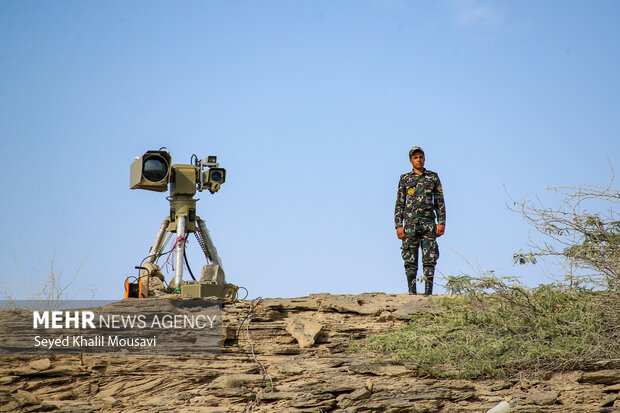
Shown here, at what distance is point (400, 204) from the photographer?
9.59 meters

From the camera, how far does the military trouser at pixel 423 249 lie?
9.23 m

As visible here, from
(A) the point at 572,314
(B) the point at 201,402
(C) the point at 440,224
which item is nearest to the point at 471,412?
(A) the point at 572,314

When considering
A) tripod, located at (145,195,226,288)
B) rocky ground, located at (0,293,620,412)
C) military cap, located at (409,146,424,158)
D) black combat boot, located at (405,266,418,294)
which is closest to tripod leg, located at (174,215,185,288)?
tripod, located at (145,195,226,288)

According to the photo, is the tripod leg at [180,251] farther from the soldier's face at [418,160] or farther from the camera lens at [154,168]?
the soldier's face at [418,160]

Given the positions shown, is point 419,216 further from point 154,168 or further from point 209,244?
point 154,168

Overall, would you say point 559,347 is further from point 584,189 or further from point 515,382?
point 584,189

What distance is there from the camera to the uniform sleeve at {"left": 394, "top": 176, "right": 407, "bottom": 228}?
955 centimetres

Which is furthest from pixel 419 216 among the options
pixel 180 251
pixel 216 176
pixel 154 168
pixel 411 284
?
pixel 154 168

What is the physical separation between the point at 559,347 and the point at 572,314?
617 mm

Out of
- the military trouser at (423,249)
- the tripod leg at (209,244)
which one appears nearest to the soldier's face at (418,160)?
the military trouser at (423,249)

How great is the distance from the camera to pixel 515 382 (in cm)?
698

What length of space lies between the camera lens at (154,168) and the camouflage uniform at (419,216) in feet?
11.6

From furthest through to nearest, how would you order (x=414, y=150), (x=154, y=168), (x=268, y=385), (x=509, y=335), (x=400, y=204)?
(x=154, y=168)
(x=414, y=150)
(x=400, y=204)
(x=509, y=335)
(x=268, y=385)

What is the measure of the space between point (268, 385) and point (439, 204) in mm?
3923
